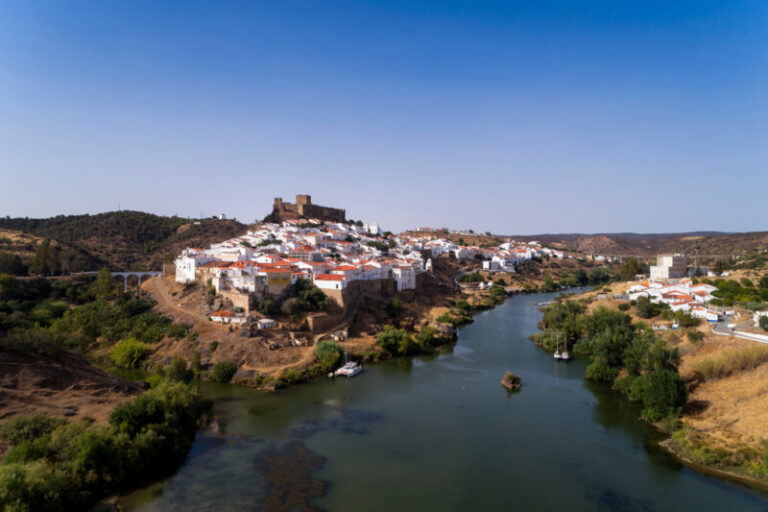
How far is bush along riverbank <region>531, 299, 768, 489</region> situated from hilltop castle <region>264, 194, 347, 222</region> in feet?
130

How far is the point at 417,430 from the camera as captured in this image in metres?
15.2

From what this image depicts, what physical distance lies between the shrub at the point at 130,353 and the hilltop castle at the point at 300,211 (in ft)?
112

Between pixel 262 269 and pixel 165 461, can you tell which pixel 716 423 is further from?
pixel 262 269

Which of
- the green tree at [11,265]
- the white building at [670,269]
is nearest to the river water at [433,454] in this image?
the white building at [670,269]

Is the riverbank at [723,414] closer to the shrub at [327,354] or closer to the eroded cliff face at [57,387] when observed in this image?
the shrub at [327,354]

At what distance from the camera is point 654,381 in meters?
15.4

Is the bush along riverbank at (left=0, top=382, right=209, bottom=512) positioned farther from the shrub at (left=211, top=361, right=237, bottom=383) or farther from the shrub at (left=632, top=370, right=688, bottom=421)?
the shrub at (left=632, top=370, right=688, bottom=421)

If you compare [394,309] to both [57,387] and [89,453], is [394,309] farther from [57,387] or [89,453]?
[89,453]

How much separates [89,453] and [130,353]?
11.9 metres

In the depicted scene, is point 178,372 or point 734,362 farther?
point 178,372

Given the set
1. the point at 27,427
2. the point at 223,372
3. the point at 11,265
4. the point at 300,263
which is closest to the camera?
the point at 27,427

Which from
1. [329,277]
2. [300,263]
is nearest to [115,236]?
[300,263]

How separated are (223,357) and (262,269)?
7.09m

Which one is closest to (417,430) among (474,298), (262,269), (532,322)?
(262,269)
